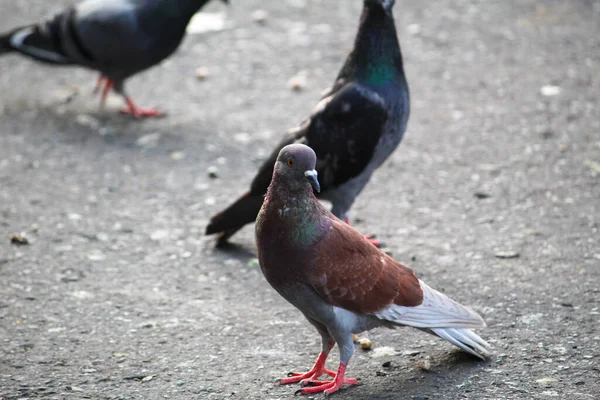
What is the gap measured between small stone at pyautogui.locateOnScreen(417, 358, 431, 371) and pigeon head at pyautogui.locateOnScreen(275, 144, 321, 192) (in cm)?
102

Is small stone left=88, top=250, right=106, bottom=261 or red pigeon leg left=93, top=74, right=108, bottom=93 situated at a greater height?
red pigeon leg left=93, top=74, right=108, bottom=93

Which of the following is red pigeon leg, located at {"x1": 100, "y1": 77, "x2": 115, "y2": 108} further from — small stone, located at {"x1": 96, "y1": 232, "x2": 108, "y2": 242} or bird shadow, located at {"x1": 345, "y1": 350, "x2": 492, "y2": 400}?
bird shadow, located at {"x1": 345, "y1": 350, "x2": 492, "y2": 400}

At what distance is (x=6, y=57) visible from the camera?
28.0 ft

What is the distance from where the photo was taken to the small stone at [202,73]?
7797 millimetres

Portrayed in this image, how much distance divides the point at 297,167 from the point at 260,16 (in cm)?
568

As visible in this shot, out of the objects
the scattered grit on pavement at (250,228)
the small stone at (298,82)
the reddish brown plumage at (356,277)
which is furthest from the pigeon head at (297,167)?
the small stone at (298,82)

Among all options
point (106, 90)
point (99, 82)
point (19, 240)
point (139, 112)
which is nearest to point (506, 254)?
point (19, 240)

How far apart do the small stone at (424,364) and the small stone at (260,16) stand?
18.3 feet

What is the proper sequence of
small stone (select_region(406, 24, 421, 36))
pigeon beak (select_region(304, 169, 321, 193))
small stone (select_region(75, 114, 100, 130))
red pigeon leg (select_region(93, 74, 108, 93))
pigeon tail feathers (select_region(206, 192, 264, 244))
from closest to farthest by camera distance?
pigeon beak (select_region(304, 169, 321, 193))
pigeon tail feathers (select_region(206, 192, 264, 244))
small stone (select_region(75, 114, 100, 130))
red pigeon leg (select_region(93, 74, 108, 93))
small stone (select_region(406, 24, 421, 36))

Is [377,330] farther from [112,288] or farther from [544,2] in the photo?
[544,2]

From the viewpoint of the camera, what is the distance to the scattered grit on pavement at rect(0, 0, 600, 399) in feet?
13.0

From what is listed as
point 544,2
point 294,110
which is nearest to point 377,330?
point 294,110

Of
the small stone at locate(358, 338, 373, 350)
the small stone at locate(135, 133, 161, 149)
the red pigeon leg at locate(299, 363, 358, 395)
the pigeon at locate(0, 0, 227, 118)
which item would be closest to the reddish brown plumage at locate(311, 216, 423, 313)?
the red pigeon leg at locate(299, 363, 358, 395)

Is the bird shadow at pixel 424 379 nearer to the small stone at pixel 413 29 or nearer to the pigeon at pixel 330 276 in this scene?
the pigeon at pixel 330 276
